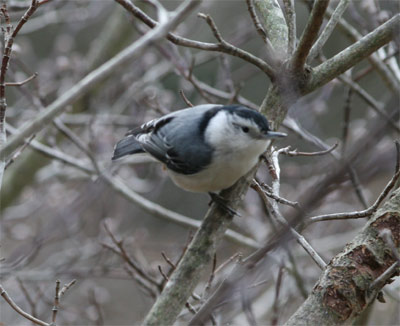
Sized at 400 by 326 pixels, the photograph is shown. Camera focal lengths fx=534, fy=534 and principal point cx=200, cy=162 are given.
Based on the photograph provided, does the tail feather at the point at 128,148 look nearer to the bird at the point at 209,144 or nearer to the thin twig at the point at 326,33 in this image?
the bird at the point at 209,144

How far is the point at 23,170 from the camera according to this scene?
3.16 meters

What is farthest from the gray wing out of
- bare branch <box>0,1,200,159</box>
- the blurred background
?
bare branch <box>0,1,200,159</box>

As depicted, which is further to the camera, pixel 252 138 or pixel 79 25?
→ pixel 79 25

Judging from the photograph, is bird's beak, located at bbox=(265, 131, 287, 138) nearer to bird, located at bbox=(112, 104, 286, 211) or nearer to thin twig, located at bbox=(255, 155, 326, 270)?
bird, located at bbox=(112, 104, 286, 211)

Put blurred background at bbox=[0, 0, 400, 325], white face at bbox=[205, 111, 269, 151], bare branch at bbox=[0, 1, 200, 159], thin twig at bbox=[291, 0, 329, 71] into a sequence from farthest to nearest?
1. blurred background at bbox=[0, 0, 400, 325]
2. white face at bbox=[205, 111, 269, 151]
3. thin twig at bbox=[291, 0, 329, 71]
4. bare branch at bbox=[0, 1, 200, 159]

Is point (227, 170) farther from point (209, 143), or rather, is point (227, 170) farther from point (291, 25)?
point (291, 25)

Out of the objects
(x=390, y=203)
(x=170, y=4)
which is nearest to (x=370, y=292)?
(x=390, y=203)

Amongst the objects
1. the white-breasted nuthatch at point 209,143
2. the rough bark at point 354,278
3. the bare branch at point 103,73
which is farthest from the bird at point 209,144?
the bare branch at point 103,73

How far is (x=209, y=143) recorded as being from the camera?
5.23 ft

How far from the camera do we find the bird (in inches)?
58.4

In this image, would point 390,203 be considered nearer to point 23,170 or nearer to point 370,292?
point 370,292

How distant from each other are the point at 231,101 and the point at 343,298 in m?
1.41

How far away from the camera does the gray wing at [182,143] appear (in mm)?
1592

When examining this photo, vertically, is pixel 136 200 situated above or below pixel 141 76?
below
